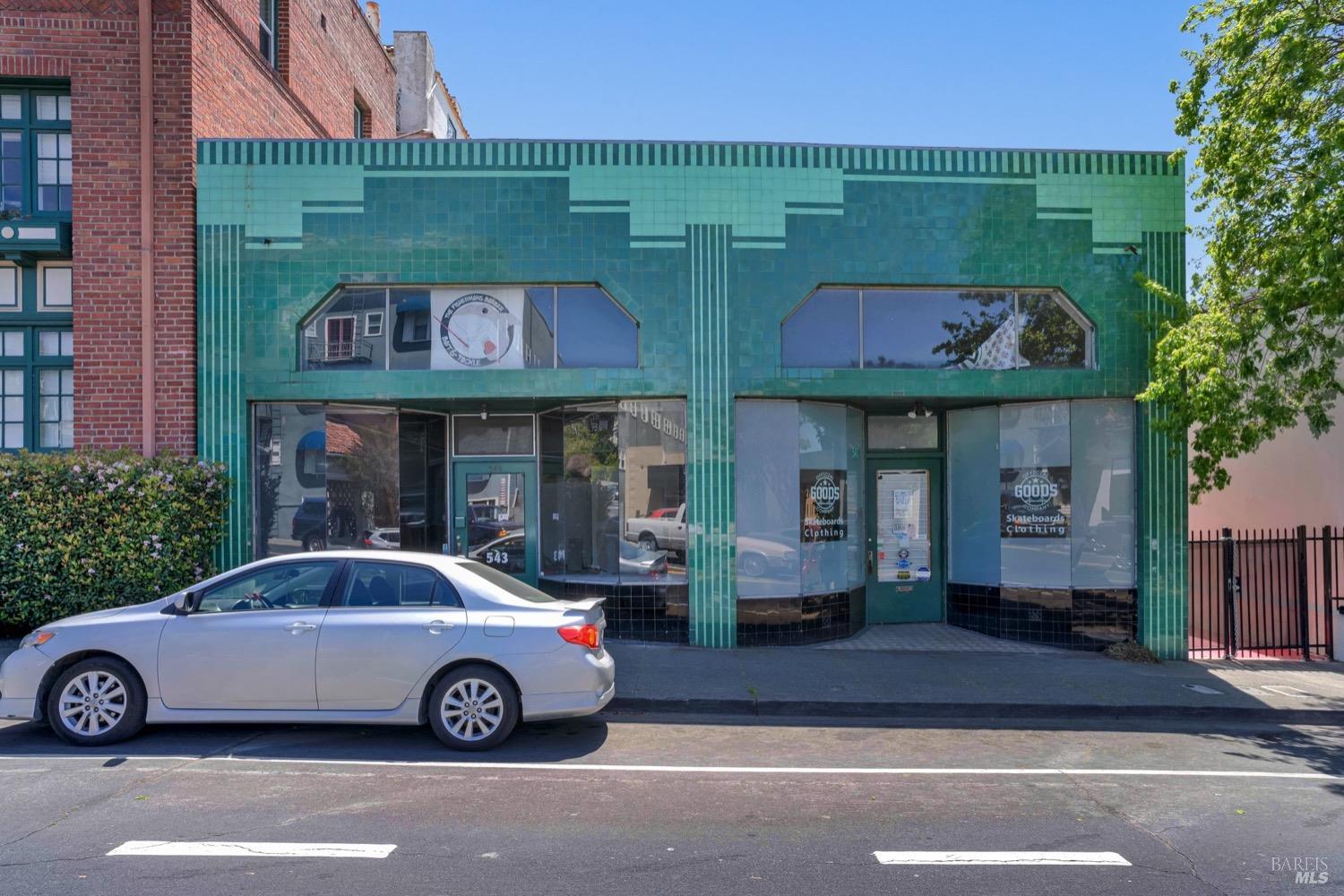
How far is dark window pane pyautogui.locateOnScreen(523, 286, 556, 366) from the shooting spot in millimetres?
11500

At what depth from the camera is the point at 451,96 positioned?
86.0ft

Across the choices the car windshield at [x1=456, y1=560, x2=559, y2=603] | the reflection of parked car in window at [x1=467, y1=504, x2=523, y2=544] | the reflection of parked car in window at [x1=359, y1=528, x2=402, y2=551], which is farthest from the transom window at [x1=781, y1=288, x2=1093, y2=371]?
the reflection of parked car in window at [x1=359, y1=528, x2=402, y2=551]

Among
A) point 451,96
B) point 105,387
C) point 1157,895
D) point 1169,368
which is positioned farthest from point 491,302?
point 451,96

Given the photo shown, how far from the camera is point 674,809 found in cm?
604

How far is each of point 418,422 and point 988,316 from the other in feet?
24.0

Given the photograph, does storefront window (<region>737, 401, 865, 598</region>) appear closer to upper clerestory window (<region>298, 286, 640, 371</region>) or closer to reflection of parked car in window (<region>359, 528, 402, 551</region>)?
upper clerestory window (<region>298, 286, 640, 371</region>)

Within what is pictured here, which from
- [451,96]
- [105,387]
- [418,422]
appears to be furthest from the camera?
[451,96]

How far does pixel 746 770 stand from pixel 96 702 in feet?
16.0

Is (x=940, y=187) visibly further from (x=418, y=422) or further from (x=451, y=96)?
(x=451, y=96)

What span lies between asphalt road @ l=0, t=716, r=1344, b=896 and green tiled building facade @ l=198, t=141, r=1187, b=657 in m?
3.53

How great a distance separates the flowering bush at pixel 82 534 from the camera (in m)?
10.4

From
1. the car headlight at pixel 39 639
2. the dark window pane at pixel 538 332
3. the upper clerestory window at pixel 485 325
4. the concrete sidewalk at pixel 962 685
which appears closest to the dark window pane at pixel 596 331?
the upper clerestory window at pixel 485 325

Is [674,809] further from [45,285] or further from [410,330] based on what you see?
[45,285]

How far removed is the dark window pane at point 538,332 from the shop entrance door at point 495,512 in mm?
1688
